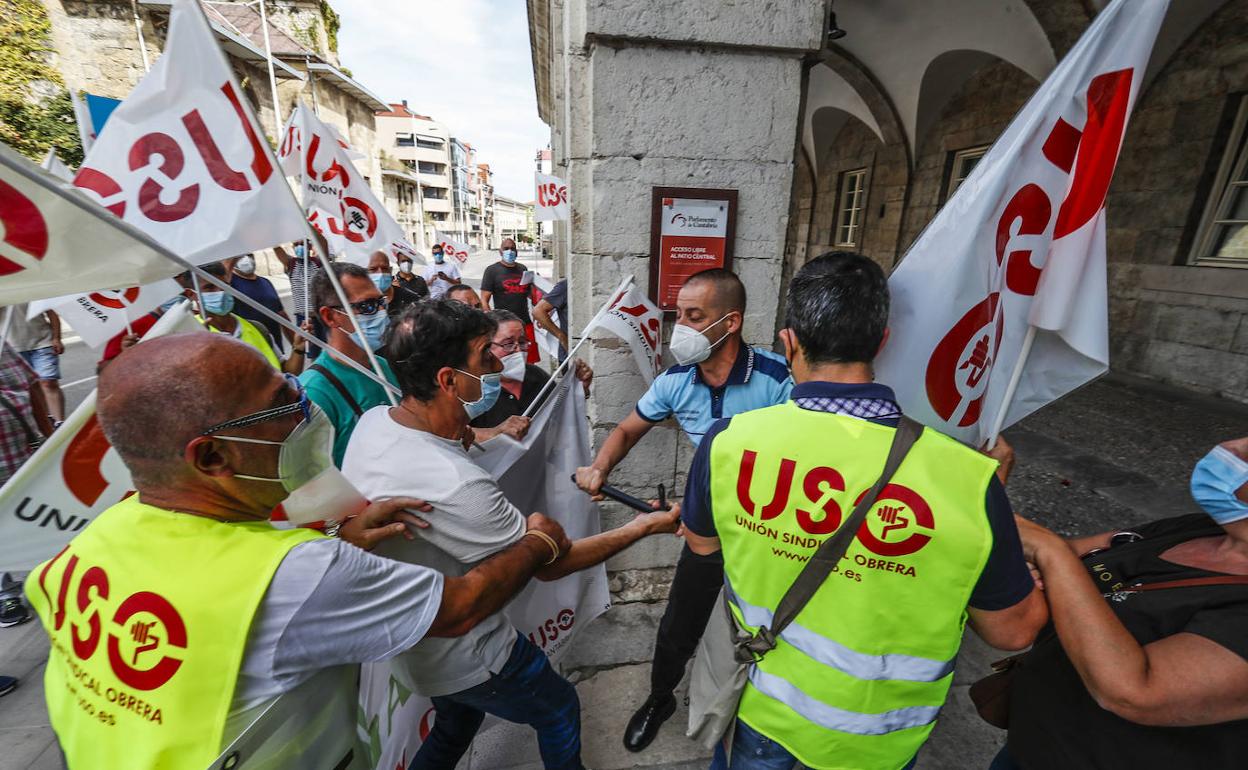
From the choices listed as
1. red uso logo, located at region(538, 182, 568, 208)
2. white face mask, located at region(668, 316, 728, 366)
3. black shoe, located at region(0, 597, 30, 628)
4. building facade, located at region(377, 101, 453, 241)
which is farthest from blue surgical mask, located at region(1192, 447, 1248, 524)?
building facade, located at region(377, 101, 453, 241)

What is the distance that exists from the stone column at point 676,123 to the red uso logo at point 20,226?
6.62 ft

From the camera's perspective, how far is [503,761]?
2287 millimetres

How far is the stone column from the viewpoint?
249 cm

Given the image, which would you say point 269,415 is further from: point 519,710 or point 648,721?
point 648,721

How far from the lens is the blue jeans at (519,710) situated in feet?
5.75

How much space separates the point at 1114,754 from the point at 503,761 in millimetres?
2176

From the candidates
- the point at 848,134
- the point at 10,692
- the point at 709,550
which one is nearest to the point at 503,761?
the point at 709,550

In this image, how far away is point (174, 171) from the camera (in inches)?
77.1

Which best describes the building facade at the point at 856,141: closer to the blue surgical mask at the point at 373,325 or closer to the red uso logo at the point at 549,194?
the red uso logo at the point at 549,194

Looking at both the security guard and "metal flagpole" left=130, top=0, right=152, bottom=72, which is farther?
"metal flagpole" left=130, top=0, right=152, bottom=72

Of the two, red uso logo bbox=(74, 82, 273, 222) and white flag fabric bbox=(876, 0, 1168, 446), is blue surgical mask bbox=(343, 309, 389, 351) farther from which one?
white flag fabric bbox=(876, 0, 1168, 446)

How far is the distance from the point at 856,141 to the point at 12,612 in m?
15.8

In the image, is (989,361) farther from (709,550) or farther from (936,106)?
(936,106)

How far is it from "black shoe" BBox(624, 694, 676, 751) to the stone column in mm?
1705
